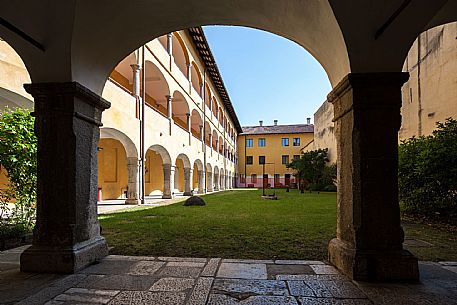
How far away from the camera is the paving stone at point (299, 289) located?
2.80 m

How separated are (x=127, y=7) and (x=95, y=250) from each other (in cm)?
315

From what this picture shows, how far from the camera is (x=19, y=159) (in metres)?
5.52

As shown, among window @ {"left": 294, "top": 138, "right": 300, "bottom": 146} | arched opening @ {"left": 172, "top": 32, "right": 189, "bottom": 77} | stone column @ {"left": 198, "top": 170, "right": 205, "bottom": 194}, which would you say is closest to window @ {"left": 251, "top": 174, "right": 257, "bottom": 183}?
window @ {"left": 294, "top": 138, "right": 300, "bottom": 146}

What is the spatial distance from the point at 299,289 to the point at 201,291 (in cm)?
99

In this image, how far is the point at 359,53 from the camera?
131 inches

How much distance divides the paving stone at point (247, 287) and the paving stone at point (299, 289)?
6 centimetres

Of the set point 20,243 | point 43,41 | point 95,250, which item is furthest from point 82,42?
point 20,243

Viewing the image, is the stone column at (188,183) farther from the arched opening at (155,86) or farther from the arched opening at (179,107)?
the arched opening at (155,86)

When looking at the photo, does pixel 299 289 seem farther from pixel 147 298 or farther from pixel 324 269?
pixel 147 298

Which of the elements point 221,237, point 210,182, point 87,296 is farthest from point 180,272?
point 210,182

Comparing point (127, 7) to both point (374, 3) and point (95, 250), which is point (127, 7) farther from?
point (95, 250)

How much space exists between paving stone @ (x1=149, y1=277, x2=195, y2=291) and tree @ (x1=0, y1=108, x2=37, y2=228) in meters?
4.13

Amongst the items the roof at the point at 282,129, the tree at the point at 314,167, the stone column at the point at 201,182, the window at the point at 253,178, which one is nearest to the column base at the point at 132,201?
the stone column at the point at 201,182

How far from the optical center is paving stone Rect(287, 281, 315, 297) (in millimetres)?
2797
